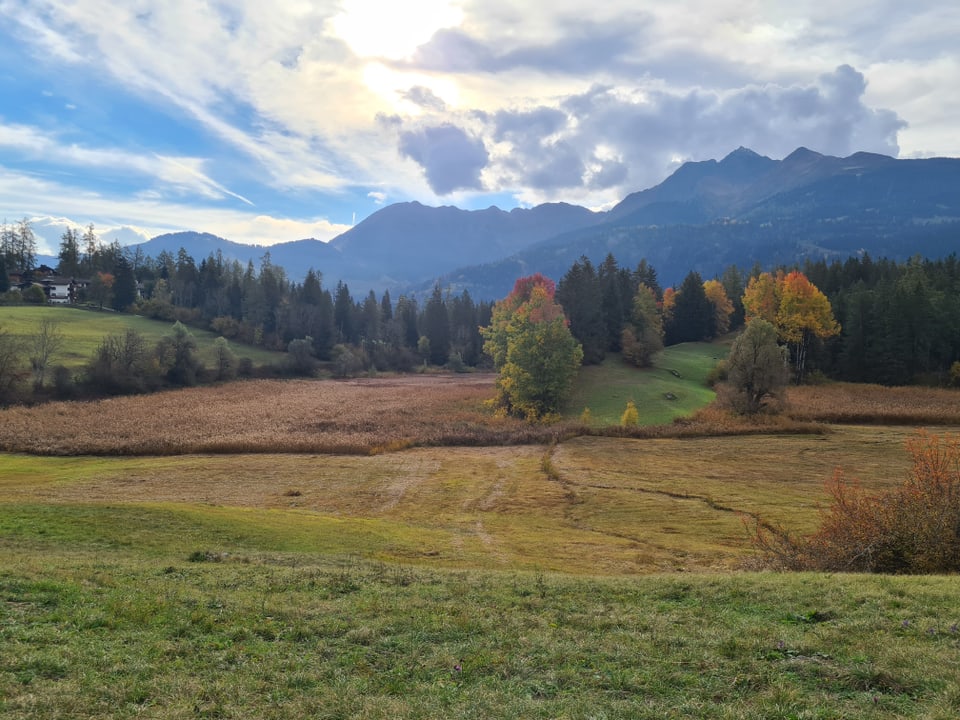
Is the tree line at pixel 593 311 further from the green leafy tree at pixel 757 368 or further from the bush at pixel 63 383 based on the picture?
the bush at pixel 63 383

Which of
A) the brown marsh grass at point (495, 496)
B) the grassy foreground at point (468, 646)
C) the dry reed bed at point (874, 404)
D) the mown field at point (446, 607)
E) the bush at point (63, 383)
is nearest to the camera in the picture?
the grassy foreground at point (468, 646)

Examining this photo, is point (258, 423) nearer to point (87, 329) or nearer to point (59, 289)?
point (87, 329)

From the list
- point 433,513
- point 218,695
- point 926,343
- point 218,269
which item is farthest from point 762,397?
point 218,269

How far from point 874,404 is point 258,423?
72767mm

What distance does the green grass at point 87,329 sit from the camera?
89.9 metres

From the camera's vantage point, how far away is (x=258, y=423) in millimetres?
65062

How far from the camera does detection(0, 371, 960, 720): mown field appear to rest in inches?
338

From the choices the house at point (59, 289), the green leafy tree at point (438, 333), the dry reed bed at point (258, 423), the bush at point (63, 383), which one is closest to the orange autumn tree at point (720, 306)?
the dry reed bed at point (258, 423)

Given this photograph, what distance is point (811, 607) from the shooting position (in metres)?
12.3

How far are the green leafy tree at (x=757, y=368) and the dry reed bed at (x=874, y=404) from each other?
12.0 feet

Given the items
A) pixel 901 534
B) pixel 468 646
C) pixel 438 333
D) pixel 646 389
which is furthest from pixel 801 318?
pixel 438 333

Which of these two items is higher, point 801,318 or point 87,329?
point 801,318

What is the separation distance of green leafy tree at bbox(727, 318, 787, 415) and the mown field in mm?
19564

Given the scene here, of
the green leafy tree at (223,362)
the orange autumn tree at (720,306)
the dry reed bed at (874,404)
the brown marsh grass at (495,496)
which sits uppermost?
the orange autumn tree at (720,306)
